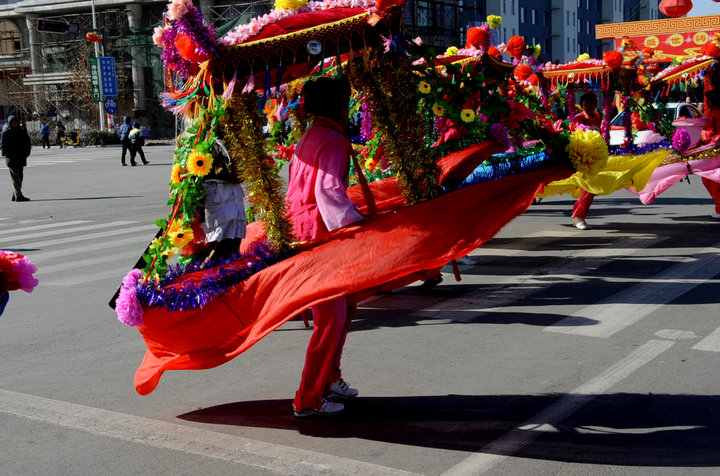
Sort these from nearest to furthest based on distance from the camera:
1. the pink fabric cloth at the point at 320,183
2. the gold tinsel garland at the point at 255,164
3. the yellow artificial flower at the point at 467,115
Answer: the pink fabric cloth at the point at 320,183 → the gold tinsel garland at the point at 255,164 → the yellow artificial flower at the point at 467,115

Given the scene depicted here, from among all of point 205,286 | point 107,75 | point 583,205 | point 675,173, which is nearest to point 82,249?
point 583,205

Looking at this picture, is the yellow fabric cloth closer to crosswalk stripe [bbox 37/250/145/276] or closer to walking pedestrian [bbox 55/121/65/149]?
crosswalk stripe [bbox 37/250/145/276]

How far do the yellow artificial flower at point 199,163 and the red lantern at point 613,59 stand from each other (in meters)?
8.67

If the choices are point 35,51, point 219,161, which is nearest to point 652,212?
point 219,161

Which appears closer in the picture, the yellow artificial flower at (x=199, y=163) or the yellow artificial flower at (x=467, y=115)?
the yellow artificial flower at (x=199, y=163)

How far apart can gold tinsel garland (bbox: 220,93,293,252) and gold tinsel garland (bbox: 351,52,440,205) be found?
0.70 meters

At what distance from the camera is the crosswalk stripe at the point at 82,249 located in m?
11.2

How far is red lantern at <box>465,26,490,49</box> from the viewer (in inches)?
393

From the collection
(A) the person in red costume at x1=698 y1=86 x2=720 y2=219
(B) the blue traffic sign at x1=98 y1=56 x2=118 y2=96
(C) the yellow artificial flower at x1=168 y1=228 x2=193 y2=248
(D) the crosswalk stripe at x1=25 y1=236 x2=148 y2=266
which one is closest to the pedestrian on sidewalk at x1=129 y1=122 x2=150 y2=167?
(D) the crosswalk stripe at x1=25 y1=236 x2=148 y2=266

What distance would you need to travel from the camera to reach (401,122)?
5109 mm

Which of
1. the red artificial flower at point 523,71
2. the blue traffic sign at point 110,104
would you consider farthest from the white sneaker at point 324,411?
the blue traffic sign at point 110,104

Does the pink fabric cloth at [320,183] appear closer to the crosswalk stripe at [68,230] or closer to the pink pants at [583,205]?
the pink pants at [583,205]

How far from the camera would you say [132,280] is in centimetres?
496

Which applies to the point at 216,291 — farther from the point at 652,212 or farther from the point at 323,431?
the point at 652,212
